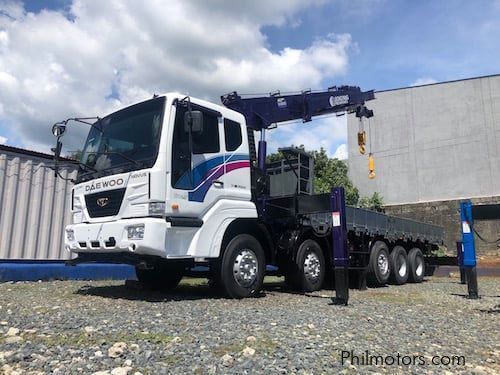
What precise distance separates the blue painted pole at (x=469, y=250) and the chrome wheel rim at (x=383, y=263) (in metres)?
2.40

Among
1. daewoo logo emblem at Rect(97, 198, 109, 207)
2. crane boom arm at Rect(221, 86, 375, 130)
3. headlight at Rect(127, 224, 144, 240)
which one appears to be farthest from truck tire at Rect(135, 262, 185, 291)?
crane boom arm at Rect(221, 86, 375, 130)

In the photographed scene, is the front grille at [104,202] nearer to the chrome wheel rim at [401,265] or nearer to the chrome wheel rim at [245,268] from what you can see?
the chrome wheel rim at [245,268]

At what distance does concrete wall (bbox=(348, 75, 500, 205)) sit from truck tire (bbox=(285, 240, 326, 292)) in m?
19.2

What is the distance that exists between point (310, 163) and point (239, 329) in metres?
5.65

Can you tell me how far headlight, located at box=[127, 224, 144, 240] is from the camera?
6.31m

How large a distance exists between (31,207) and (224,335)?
26.3 feet

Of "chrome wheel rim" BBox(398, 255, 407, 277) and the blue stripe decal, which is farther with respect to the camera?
"chrome wheel rim" BBox(398, 255, 407, 277)

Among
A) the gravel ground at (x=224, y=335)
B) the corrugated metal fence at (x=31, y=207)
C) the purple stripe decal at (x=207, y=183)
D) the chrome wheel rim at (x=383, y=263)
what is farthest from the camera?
the chrome wheel rim at (x=383, y=263)

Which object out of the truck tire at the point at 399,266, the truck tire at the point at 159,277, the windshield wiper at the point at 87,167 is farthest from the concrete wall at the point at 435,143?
the windshield wiper at the point at 87,167

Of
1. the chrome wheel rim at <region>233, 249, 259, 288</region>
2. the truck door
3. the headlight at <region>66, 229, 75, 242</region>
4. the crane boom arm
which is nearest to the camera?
the truck door

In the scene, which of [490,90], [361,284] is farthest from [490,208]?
[490,90]

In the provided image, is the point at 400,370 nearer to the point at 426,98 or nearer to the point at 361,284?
the point at 361,284

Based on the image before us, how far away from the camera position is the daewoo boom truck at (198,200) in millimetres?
6594

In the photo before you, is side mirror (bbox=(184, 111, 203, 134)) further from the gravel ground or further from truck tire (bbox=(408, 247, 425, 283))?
truck tire (bbox=(408, 247, 425, 283))
